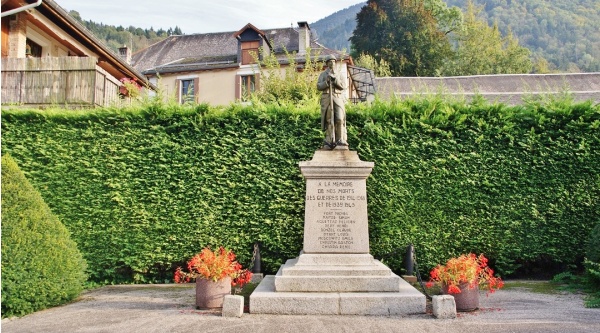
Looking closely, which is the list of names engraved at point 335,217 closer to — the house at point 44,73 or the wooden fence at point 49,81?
the house at point 44,73

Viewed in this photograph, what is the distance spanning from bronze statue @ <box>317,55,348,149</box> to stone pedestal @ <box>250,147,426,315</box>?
245 mm

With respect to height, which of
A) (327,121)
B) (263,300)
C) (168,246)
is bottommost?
(263,300)

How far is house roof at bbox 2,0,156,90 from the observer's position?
1313cm

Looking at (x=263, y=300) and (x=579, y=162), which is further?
(x=579, y=162)

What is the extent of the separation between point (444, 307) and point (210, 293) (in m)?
→ 3.19

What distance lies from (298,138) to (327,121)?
169cm

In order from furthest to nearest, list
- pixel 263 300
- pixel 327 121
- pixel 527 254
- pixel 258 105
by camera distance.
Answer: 1. pixel 258 105
2. pixel 527 254
3. pixel 327 121
4. pixel 263 300

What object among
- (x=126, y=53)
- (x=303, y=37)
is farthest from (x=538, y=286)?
(x=126, y=53)

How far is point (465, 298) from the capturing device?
6535 millimetres

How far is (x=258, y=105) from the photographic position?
9.70m

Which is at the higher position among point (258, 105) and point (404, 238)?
point (258, 105)

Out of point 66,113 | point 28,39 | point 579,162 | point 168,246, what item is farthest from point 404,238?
point 28,39

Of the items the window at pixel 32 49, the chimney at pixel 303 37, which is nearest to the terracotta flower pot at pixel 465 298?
the window at pixel 32 49

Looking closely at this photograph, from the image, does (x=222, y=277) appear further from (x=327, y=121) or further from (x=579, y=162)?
Result: (x=579, y=162)
